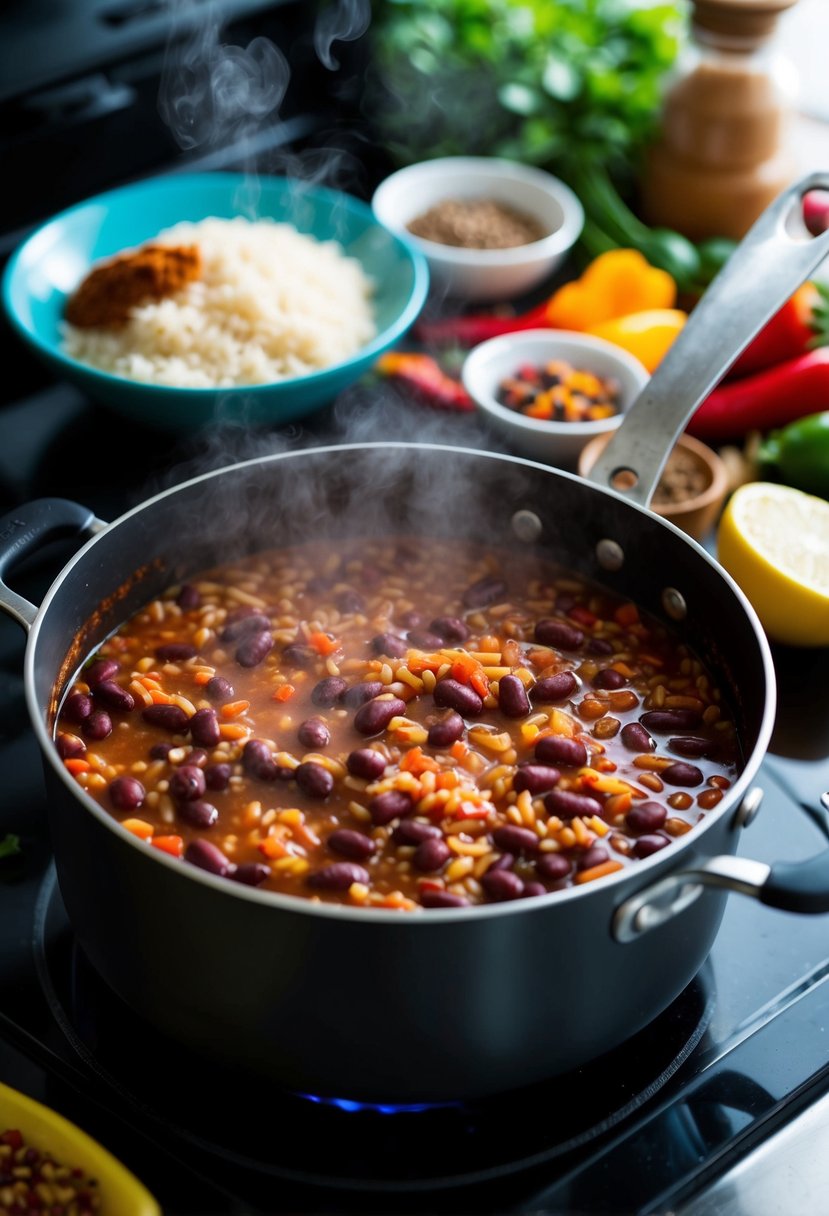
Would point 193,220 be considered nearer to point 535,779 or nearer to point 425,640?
point 425,640

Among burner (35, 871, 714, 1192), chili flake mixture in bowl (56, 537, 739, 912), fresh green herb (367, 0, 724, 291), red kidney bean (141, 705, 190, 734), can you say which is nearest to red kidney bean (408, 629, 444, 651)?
chili flake mixture in bowl (56, 537, 739, 912)

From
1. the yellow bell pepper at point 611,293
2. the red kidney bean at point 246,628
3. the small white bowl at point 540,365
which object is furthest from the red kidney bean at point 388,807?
the yellow bell pepper at point 611,293

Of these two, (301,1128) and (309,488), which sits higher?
(309,488)

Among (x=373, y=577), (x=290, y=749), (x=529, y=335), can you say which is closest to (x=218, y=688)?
(x=290, y=749)

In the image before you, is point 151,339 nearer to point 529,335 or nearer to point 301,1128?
point 529,335

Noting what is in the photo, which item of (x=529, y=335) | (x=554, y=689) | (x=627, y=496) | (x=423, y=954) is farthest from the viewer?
(x=529, y=335)

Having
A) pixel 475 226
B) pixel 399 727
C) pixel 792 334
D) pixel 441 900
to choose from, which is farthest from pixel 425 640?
Result: pixel 475 226

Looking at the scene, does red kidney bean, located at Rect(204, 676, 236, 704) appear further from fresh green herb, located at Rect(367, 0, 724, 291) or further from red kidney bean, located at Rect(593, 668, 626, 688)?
fresh green herb, located at Rect(367, 0, 724, 291)
